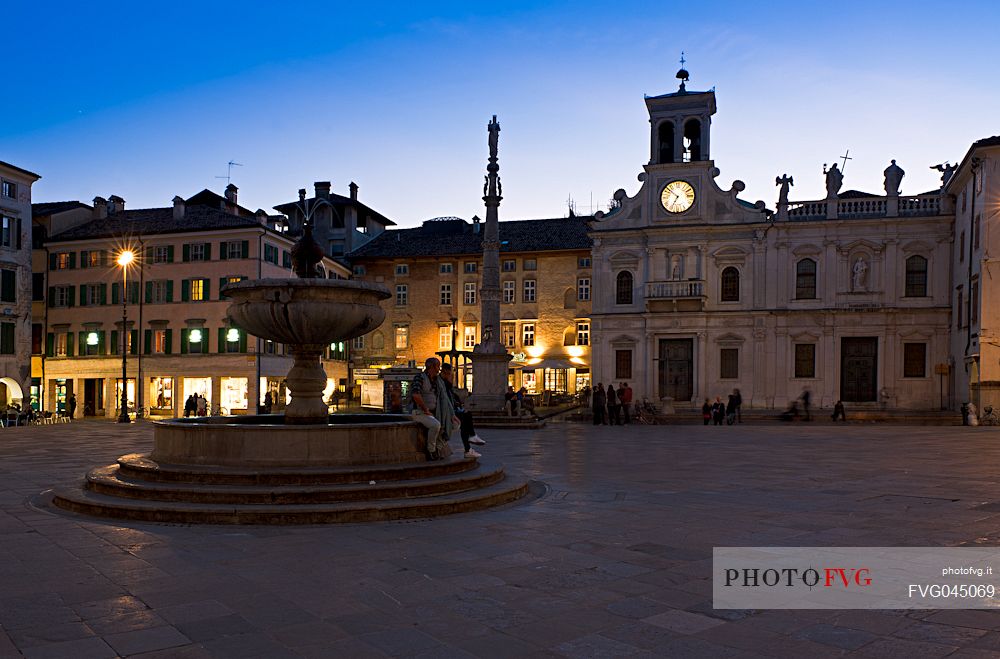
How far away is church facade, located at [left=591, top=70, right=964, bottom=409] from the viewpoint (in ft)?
130

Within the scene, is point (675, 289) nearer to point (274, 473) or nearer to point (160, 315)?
point (160, 315)

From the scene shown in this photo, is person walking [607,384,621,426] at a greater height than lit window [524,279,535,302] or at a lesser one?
lesser

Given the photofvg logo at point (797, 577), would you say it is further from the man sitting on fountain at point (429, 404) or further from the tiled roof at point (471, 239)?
the tiled roof at point (471, 239)

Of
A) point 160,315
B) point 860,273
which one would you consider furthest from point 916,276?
point 160,315

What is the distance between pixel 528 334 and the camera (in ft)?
179

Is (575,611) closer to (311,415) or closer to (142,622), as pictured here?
(142,622)

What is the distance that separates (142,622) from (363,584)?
1595 millimetres

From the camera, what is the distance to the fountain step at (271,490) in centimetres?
886

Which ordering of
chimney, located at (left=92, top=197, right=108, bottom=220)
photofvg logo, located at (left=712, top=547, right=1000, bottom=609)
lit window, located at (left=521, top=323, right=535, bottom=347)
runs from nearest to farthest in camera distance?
photofvg logo, located at (left=712, top=547, right=1000, bottom=609), chimney, located at (left=92, top=197, right=108, bottom=220), lit window, located at (left=521, top=323, right=535, bottom=347)

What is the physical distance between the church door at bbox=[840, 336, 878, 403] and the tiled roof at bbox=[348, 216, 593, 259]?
18462 mm

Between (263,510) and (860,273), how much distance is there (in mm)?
37874

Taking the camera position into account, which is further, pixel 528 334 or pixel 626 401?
pixel 528 334

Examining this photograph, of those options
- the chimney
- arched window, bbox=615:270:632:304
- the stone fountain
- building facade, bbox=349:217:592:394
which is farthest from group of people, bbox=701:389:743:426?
the chimney

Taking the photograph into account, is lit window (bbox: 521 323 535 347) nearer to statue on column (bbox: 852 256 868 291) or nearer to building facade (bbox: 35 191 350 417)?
building facade (bbox: 35 191 350 417)
